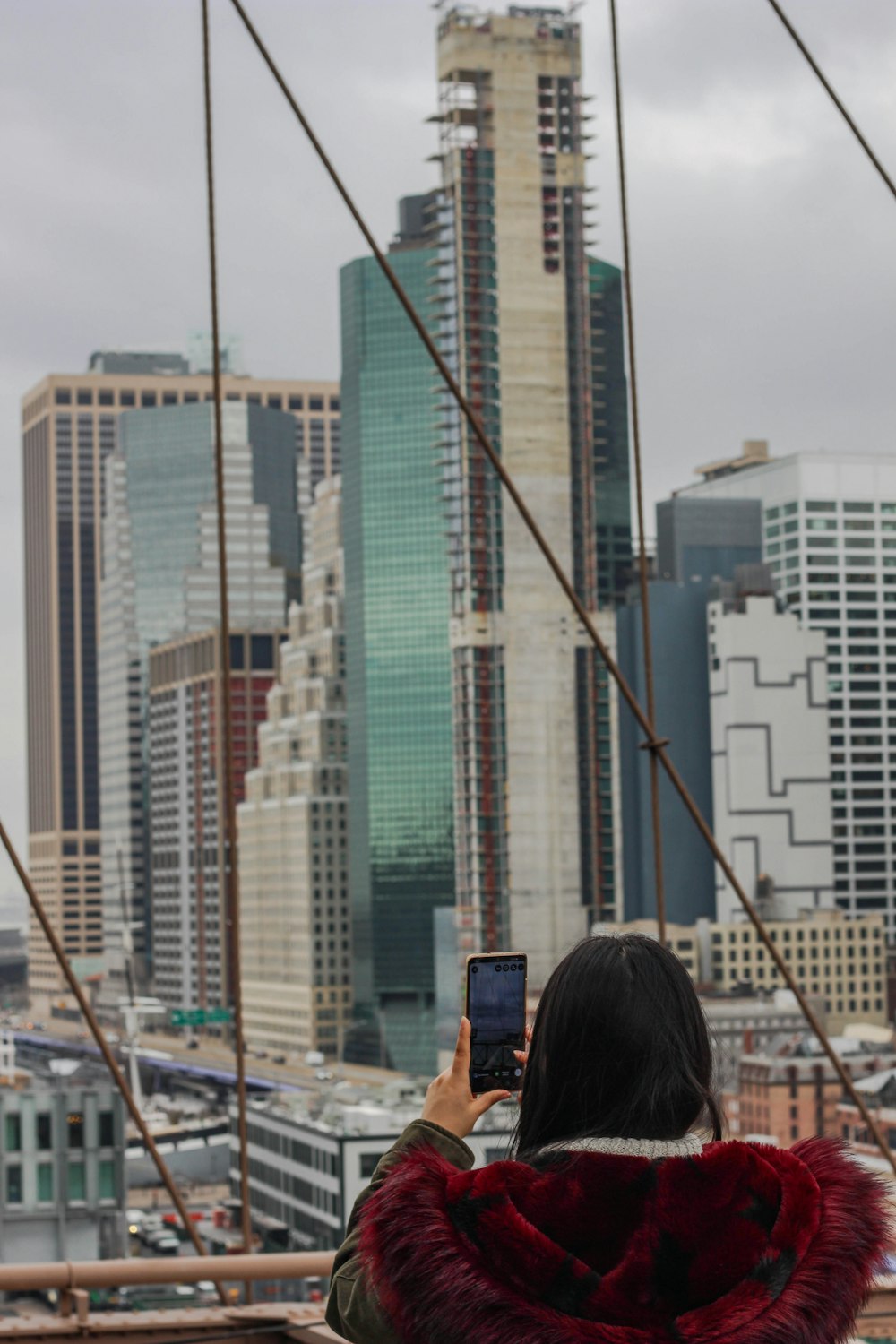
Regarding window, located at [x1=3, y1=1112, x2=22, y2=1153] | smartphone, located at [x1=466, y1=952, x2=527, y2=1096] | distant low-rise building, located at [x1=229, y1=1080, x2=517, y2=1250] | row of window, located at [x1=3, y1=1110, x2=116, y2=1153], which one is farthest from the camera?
distant low-rise building, located at [x1=229, y1=1080, x2=517, y2=1250]

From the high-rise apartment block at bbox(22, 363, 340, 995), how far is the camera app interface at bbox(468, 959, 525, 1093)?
69709mm

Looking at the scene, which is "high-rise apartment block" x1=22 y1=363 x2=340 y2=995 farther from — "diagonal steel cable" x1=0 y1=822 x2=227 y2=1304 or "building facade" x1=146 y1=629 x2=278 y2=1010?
"diagonal steel cable" x1=0 y1=822 x2=227 y2=1304

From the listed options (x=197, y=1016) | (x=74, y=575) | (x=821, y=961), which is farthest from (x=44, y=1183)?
(x=74, y=575)

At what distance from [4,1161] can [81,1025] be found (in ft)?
136

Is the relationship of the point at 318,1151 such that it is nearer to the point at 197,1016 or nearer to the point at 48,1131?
the point at 48,1131

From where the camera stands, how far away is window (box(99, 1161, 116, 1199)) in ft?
90.4

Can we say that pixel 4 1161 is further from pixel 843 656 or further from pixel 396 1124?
pixel 843 656

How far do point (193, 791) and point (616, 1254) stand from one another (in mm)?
62736

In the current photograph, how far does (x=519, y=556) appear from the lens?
4988 centimetres

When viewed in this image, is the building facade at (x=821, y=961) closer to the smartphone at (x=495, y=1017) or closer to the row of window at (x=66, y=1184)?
the row of window at (x=66, y=1184)

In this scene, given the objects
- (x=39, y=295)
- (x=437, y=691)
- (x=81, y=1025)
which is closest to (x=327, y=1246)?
(x=437, y=691)

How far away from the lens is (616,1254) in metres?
0.79

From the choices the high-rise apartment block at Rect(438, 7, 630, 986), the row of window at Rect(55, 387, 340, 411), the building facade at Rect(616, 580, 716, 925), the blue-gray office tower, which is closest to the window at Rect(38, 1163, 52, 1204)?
the high-rise apartment block at Rect(438, 7, 630, 986)

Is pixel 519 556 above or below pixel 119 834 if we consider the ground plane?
above
